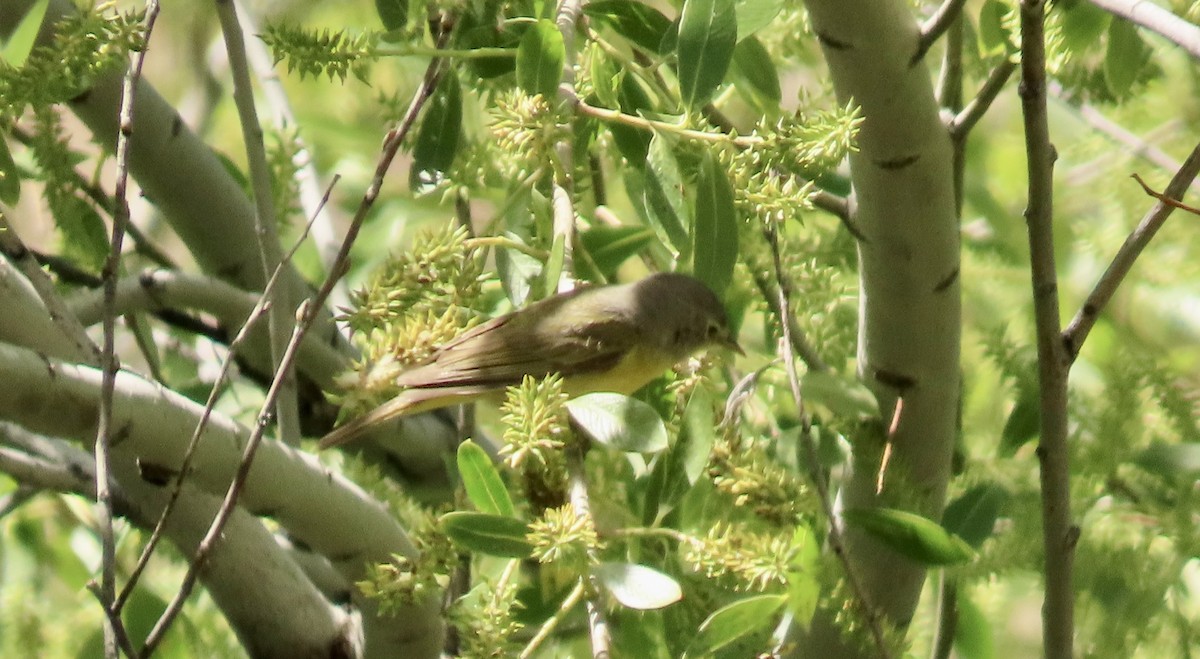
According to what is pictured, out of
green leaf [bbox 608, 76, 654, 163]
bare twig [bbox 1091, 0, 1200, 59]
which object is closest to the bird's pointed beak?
green leaf [bbox 608, 76, 654, 163]

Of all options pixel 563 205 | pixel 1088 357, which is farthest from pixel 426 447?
pixel 1088 357

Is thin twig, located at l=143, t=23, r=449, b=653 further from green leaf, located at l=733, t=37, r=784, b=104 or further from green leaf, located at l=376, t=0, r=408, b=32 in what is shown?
green leaf, located at l=733, t=37, r=784, b=104

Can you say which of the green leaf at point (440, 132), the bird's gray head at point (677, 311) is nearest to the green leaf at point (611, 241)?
Answer: the green leaf at point (440, 132)

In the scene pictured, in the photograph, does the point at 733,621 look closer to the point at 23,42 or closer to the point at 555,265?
the point at 555,265

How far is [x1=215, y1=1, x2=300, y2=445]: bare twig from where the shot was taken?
6.23 feet

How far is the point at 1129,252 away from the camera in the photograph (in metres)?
1.59

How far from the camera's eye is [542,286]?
1.87 metres

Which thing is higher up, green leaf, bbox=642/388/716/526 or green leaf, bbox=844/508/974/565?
green leaf, bbox=642/388/716/526

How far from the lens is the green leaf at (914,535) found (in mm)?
1697

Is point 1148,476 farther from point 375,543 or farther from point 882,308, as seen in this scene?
point 375,543

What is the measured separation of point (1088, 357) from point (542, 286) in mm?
1765

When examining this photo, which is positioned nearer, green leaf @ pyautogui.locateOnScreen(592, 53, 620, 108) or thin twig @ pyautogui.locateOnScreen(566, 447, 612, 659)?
thin twig @ pyautogui.locateOnScreen(566, 447, 612, 659)

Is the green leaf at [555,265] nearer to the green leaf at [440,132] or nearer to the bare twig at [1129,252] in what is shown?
the green leaf at [440,132]

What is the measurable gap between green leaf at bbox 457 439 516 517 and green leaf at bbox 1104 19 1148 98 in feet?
3.78
